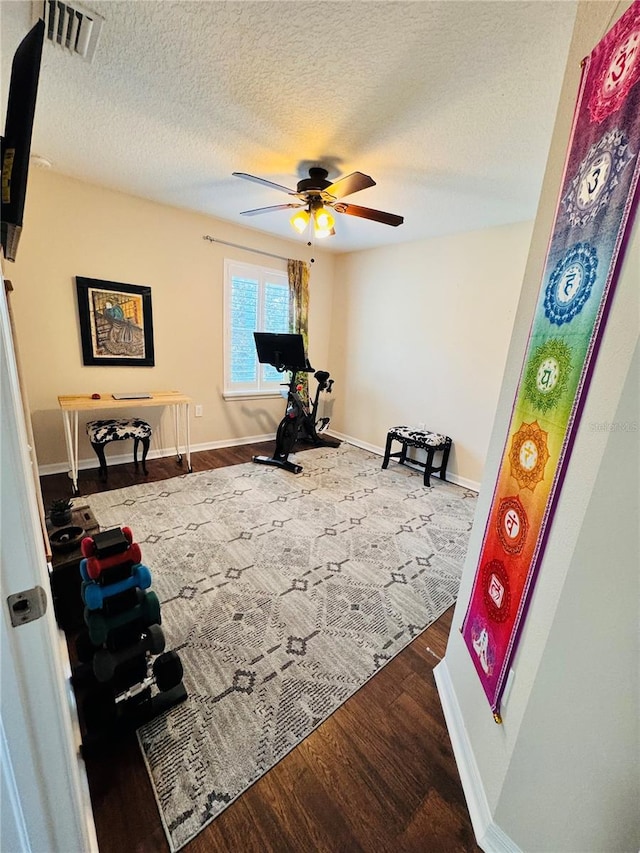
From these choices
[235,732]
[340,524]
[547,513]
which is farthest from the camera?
[340,524]

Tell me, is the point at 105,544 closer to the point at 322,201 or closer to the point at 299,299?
the point at 322,201

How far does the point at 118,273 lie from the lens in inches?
127

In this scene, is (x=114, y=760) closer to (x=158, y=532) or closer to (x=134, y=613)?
(x=134, y=613)

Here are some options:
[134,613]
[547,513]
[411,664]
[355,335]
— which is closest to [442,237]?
[355,335]

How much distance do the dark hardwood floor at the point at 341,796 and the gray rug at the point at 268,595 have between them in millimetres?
50

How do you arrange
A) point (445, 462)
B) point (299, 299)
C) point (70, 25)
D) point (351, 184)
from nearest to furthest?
point (70, 25), point (351, 184), point (445, 462), point (299, 299)

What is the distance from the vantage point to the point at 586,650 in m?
0.76

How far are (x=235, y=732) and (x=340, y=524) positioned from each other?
1.58 meters

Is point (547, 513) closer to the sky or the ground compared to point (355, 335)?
closer to the ground

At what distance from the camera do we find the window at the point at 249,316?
3994mm

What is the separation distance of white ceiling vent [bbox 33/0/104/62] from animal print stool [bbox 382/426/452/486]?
11.5 ft

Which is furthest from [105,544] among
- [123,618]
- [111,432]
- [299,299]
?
[299,299]

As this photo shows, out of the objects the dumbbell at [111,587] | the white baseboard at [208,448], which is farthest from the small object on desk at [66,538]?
the white baseboard at [208,448]

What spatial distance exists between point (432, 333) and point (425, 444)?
4.17 ft
